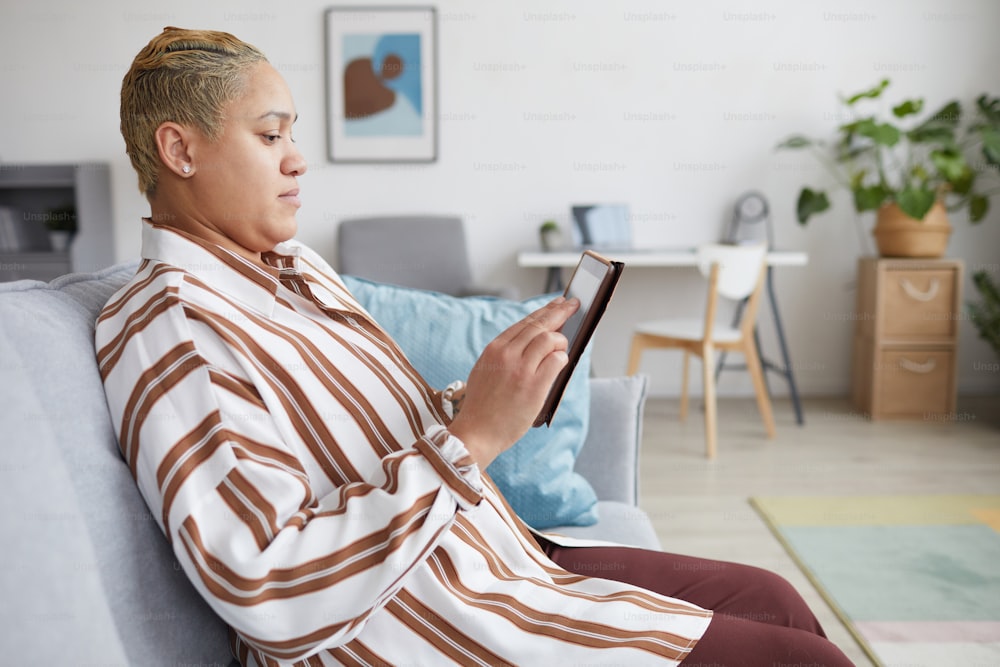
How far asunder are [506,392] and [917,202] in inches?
136

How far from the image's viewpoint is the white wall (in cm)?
426

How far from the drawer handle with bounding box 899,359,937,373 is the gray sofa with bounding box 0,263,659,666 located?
11.8 feet

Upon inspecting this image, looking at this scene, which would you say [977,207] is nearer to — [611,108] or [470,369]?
[611,108]

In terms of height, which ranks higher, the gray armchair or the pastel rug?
the gray armchair

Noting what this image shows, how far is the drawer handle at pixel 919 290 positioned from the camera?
151 inches

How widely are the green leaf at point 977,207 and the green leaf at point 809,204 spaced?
67 cm

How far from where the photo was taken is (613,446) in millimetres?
1573

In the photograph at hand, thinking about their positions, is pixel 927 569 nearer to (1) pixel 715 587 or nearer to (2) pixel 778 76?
(1) pixel 715 587

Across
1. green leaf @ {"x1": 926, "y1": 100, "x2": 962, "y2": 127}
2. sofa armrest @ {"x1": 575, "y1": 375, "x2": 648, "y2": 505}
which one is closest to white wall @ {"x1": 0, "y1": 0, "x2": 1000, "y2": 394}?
green leaf @ {"x1": 926, "y1": 100, "x2": 962, "y2": 127}

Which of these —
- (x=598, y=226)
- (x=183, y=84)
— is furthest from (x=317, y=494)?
(x=598, y=226)

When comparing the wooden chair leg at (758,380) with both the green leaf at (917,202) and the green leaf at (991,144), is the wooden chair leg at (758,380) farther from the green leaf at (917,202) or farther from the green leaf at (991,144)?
the green leaf at (991,144)

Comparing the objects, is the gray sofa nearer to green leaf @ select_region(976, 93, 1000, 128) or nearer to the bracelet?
the bracelet

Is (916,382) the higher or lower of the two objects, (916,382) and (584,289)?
the lower

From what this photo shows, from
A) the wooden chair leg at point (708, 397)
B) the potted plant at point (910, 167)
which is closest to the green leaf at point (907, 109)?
the potted plant at point (910, 167)
